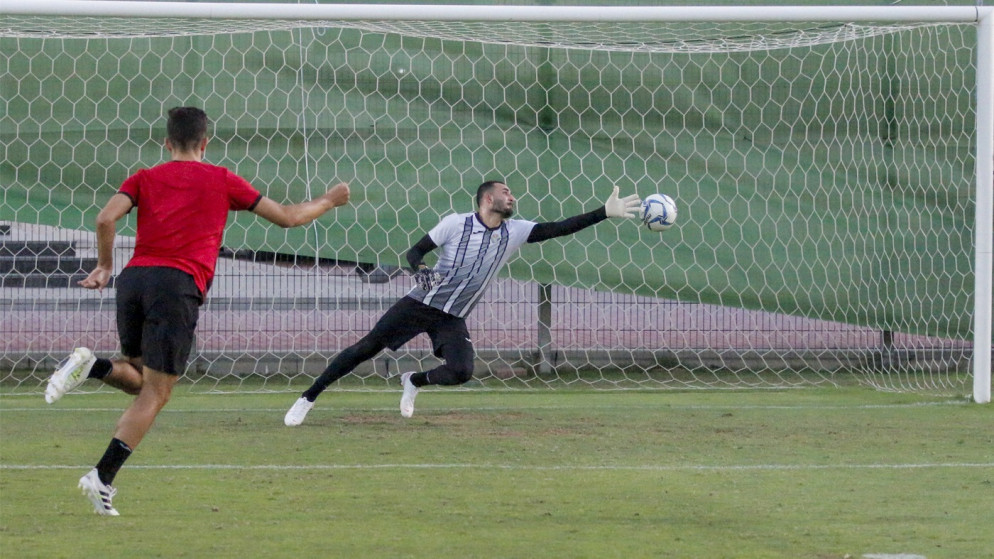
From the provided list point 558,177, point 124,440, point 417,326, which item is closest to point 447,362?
point 417,326

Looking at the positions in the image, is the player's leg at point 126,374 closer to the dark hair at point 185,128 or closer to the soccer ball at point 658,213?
the dark hair at point 185,128

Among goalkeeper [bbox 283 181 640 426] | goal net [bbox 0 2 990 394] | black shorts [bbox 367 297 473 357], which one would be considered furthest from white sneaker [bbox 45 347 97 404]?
goal net [bbox 0 2 990 394]

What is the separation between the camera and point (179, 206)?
211 inches

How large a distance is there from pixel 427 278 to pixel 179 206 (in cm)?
308

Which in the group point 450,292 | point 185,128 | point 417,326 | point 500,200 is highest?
point 185,128

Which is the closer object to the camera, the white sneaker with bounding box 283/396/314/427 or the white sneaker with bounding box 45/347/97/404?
the white sneaker with bounding box 45/347/97/404

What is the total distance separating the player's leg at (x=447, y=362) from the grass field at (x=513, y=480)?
0.21 meters

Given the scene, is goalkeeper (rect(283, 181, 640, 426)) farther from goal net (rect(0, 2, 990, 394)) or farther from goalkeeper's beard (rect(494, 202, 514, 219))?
goal net (rect(0, 2, 990, 394))

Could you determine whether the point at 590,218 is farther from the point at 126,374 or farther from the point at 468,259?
the point at 126,374

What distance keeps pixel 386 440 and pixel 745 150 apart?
187 inches

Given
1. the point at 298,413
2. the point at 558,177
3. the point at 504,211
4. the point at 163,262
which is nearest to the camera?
the point at 163,262

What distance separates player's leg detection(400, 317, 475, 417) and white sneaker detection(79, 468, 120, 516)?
10.8 ft

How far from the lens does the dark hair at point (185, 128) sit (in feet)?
17.7

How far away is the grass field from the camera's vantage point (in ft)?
15.7
